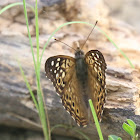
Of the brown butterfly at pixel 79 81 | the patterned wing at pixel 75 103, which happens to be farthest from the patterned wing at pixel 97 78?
the patterned wing at pixel 75 103

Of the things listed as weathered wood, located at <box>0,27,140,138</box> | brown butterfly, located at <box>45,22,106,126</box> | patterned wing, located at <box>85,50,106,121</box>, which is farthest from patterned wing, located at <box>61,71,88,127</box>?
weathered wood, located at <box>0,27,140,138</box>

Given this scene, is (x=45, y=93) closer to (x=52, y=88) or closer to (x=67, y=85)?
(x=52, y=88)

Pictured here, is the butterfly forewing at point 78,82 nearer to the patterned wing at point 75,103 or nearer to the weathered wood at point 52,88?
the patterned wing at point 75,103

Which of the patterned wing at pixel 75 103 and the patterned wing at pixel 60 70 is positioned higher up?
the patterned wing at pixel 60 70

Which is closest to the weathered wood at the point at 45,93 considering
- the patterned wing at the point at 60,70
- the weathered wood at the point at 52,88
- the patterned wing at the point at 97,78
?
the weathered wood at the point at 52,88

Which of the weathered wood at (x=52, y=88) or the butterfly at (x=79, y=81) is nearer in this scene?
the butterfly at (x=79, y=81)

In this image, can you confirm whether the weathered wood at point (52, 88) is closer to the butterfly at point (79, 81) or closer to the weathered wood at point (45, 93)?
the weathered wood at point (45, 93)

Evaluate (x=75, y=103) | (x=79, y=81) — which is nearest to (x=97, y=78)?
(x=79, y=81)

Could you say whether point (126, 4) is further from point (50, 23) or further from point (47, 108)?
point (47, 108)
